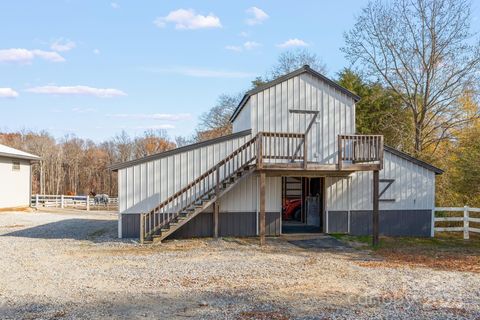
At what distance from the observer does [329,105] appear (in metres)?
15.5

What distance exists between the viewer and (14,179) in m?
25.1

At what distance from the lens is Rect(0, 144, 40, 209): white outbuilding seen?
2416 cm

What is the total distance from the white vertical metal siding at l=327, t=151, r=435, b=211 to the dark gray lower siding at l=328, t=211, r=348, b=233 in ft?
0.63

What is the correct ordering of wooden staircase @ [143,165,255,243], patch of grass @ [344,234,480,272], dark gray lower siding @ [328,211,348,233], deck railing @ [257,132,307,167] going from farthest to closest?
dark gray lower siding @ [328,211,348,233] < wooden staircase @ [143,165,255,243] < deck railing @ [257,132,307,167] < patch of grass @ [344,234,480,272]

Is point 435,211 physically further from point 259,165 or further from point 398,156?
point 259,165

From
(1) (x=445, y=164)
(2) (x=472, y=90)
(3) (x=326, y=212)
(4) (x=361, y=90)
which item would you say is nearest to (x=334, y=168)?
(3) (x=326, y=212)

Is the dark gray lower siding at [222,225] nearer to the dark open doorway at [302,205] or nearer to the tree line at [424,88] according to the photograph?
the dark open doorway at [302,205]

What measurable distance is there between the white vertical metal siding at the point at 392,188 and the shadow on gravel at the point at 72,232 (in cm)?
827

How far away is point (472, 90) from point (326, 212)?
13.1 meters

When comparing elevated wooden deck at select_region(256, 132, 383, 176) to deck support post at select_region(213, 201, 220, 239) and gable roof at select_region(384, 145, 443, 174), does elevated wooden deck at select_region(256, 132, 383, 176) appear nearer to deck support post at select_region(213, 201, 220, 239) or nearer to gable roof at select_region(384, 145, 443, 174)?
gable roof at select_region(384, 145, 443, 174)

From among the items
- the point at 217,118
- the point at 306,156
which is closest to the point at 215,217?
the point at 306,156

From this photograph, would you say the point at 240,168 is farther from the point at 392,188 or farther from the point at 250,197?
the point at 392,188

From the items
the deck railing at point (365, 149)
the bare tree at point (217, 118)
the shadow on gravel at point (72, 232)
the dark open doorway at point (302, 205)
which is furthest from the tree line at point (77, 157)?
the deck railing at point (365, 149)

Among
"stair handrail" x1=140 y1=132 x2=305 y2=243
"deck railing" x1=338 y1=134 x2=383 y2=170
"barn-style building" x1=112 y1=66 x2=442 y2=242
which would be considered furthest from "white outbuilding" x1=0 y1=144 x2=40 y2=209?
"deck railing" x1=338 y1=134 x2=383 y2=170
